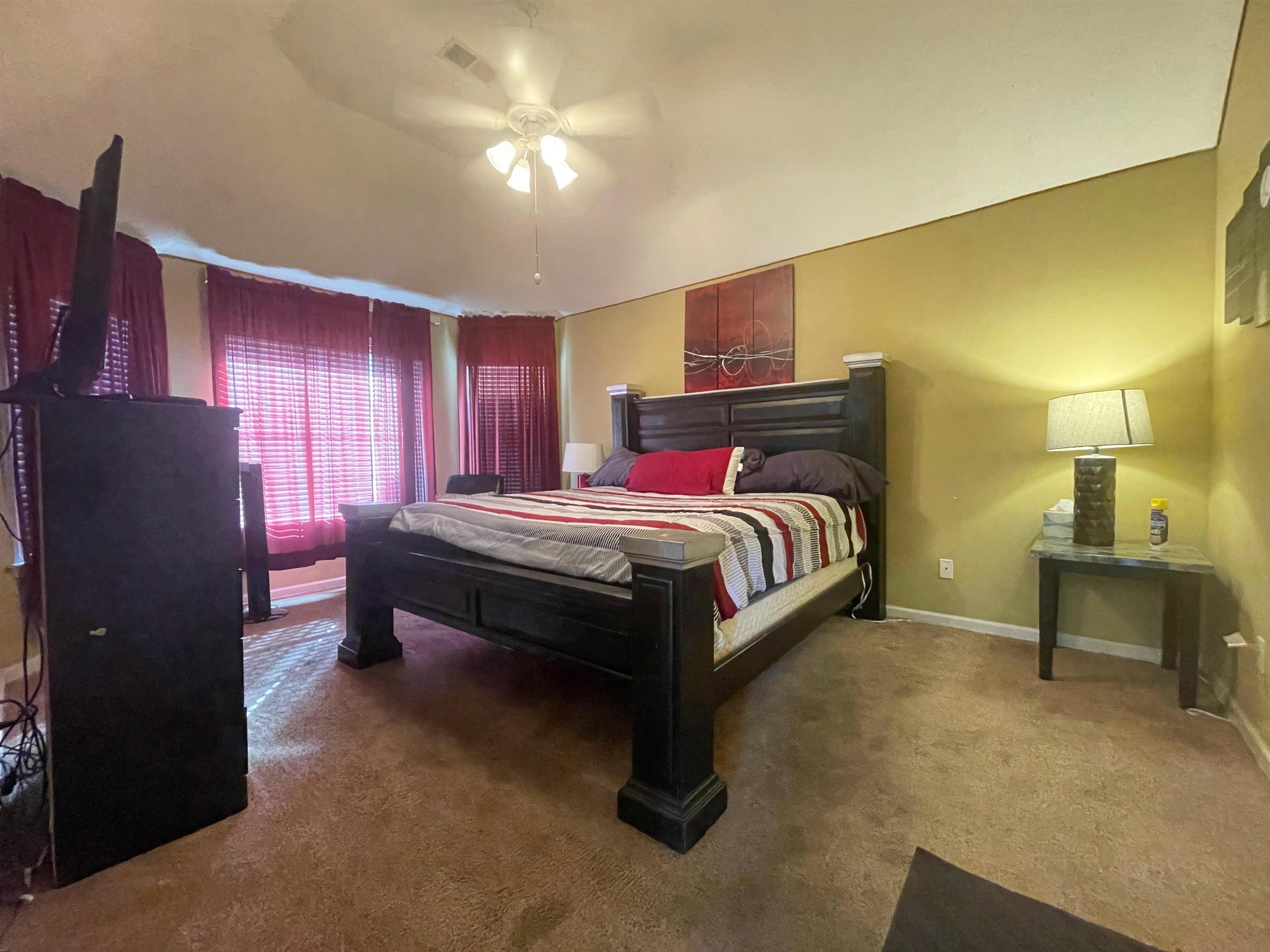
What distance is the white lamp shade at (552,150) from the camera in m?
2.19

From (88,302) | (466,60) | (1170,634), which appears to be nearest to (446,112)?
(466,60)

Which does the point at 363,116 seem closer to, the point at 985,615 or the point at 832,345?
the point at 832,345

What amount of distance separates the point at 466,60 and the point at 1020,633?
3731mm

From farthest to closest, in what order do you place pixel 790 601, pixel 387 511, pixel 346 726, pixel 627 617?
pixel 387 511, pixel 790 601, pixel 346 726, pixel 627 617

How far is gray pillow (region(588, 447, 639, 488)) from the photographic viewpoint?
366 cm

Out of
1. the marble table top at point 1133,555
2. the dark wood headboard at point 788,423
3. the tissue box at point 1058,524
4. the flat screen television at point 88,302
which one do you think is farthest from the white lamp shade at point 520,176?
the tissue box at point 1058,524

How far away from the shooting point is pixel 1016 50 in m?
1.92

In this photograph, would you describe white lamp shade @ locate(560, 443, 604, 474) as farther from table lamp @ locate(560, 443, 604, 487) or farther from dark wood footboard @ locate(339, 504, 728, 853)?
dark wood footboard @ locate(339, 504, 728, 853)

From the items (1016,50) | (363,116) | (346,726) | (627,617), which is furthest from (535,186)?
(346,726)

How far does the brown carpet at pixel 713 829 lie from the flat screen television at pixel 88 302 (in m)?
1.18

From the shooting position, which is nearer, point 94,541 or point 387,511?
point 94,541

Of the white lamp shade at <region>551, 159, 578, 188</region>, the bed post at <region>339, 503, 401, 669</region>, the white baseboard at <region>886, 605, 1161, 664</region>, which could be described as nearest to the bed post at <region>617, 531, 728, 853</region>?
the bed post at <region>339, 503, 401, 669</region>

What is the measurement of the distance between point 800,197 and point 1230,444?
2193 mm

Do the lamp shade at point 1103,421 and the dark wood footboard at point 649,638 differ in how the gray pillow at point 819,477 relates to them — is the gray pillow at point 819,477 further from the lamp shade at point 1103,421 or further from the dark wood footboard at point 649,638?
the dark wood footboard at point 649,638
